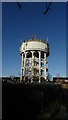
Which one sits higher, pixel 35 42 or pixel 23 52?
pixel 35 42

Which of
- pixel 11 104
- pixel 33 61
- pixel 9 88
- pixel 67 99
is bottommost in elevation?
pixel 67 99

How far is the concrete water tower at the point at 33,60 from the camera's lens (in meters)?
30.8

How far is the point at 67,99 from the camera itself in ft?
53.3

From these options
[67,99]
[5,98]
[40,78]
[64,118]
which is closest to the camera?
[5,98]

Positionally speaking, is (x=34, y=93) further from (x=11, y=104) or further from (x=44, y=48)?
(x=44, y=48)

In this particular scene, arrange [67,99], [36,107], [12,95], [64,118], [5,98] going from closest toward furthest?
[5,98], [12,95], [64,118], [36,107], [67,99]

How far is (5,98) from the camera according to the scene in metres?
7.92

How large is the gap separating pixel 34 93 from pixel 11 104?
11.5 ft

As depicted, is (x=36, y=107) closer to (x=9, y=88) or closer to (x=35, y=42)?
(x=9, y=88)

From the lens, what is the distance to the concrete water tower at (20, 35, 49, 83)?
101 ft

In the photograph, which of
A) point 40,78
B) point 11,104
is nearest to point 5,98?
point 11,104

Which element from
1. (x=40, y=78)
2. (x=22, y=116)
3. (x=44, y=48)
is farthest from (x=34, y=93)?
(x=44, y=48)

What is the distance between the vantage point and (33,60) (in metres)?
31.1

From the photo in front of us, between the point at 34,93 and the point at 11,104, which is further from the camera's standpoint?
the point at 34,93
